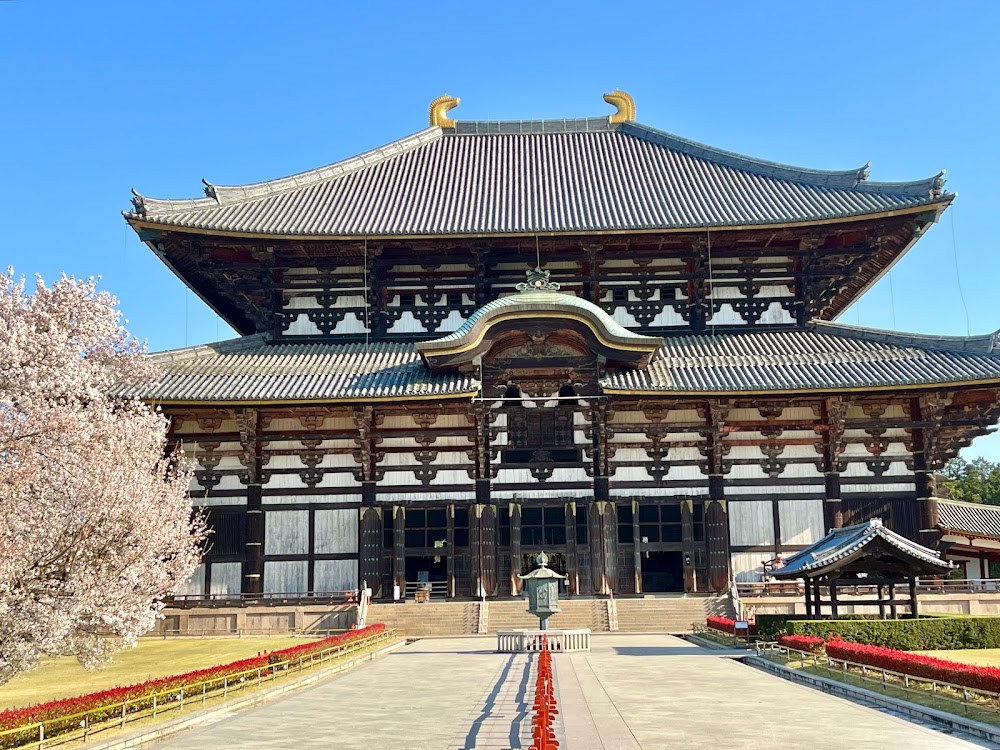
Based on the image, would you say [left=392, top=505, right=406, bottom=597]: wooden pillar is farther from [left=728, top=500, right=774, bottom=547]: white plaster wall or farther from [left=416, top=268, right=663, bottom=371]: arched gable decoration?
[left=728, top=500, right=774, bottom=547]: white plaster wall

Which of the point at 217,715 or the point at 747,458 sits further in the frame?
the point at 747,458

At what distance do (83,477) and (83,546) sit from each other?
5.55 ft

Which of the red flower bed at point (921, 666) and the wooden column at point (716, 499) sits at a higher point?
Result: the wooden column at point (716, 499)

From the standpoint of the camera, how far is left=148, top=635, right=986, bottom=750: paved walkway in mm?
13766

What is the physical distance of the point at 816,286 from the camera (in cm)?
4075

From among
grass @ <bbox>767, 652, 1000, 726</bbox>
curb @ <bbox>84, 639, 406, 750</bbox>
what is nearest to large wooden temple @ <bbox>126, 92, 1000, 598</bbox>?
curb @ <bbox>84, 639, 406, 750</bbox>

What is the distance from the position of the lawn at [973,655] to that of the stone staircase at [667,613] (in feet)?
33.4

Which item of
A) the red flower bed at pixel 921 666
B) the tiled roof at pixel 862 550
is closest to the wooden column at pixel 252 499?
the tiled roof at pixel 862 550

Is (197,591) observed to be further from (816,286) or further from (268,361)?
(816,286)

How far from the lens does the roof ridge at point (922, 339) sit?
36.1 m

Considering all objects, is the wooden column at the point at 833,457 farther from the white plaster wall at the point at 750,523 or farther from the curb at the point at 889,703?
the curb at the point at 889,703

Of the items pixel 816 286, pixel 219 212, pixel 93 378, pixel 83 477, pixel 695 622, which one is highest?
pixel 219 212

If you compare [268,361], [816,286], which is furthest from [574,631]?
[816,286]

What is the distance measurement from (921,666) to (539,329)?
20.7 m
